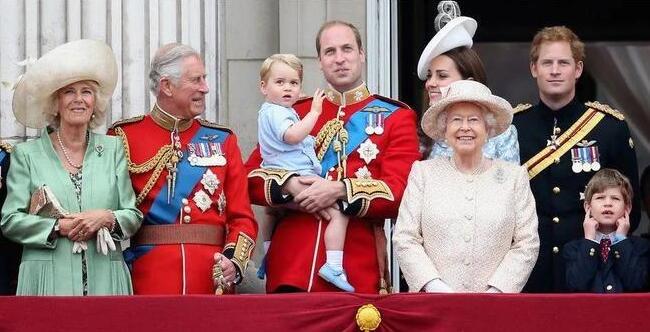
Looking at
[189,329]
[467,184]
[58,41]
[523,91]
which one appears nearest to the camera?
[189,329]

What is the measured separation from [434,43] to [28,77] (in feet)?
5.76

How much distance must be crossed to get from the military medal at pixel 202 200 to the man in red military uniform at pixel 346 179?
217mm

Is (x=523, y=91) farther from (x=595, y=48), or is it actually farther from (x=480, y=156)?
(x=480, y=156)

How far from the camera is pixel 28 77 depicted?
9266 mm

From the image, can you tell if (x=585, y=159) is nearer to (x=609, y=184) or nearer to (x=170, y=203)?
(x=609, y=184)

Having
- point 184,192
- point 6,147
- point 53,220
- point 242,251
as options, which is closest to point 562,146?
point 242,251

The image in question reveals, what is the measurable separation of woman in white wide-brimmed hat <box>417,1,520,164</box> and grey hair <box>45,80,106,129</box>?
1422 mm

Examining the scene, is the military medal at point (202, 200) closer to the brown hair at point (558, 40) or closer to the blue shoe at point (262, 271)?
the blue shoe at point (262, 271)

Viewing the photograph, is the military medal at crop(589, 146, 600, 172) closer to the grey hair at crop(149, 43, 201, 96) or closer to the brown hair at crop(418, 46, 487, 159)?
the brown hair at crop(418, 46, 487, 159)

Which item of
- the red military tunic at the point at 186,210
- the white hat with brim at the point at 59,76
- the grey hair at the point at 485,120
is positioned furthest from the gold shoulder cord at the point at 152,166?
the grey hair at the point at 485,120

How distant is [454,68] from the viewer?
9680 mm

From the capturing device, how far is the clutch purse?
357 inches

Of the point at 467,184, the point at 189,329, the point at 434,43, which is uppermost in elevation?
the point at 434,43

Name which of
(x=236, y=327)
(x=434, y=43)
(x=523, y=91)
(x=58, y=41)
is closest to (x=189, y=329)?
(x=236, y=327)
